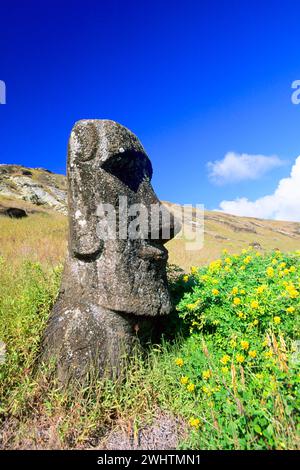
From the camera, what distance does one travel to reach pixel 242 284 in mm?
4637

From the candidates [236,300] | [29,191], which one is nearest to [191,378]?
[236,300]

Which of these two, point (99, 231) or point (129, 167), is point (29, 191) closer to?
point (129, 167)

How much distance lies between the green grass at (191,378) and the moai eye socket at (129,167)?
5.32 feet

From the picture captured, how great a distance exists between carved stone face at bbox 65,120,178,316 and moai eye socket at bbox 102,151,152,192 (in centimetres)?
1

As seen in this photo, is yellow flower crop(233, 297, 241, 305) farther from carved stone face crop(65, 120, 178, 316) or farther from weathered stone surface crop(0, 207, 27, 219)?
weathered stone surface crop(0, 207, 27, 219)

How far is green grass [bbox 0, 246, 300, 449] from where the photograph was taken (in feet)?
8.82

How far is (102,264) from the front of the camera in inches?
150

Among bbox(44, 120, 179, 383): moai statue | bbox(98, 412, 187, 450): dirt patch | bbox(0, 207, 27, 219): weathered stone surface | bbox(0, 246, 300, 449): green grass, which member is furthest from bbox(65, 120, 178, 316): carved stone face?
bbox(0, 207, 27, 219): weathered stone surface

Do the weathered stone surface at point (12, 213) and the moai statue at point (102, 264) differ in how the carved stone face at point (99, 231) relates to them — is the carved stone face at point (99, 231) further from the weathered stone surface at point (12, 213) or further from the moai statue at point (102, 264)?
the weathered stone surface at point (12, 213)

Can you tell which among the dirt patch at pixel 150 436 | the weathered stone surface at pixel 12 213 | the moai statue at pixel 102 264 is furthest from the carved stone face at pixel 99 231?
the weathered stone surface at pixel 12 213

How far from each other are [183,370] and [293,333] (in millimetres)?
1292
